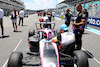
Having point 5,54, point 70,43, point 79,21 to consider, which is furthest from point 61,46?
point 5,54

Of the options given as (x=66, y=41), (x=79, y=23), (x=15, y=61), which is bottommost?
(x=15, y=61)

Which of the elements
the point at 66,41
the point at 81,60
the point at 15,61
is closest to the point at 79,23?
the point at 66,41

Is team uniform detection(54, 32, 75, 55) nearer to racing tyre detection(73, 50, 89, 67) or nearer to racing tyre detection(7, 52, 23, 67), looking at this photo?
racing tyre detection(73, 50, 89, 67)

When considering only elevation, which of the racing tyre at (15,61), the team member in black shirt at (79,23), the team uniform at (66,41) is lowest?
the racing tyre at (15,61)

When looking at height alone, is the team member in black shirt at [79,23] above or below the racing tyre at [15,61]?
above

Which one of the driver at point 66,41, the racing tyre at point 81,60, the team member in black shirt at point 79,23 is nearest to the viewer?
the racing tyre at point 81,60

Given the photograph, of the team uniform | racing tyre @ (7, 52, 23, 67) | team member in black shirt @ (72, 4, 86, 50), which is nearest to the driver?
the team uniform

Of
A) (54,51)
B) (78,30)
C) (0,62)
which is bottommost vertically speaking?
(0,62)

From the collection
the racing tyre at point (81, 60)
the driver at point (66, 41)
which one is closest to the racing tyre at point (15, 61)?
the driver at point (66, 41)

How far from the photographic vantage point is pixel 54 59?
2.58 meters

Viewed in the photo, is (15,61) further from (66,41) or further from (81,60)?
(81,60)

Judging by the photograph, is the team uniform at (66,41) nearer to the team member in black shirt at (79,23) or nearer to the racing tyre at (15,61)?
the racing tyre at (15,61)

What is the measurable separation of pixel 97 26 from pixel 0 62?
31.4 feet

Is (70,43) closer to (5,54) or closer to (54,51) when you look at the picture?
(54,51)
